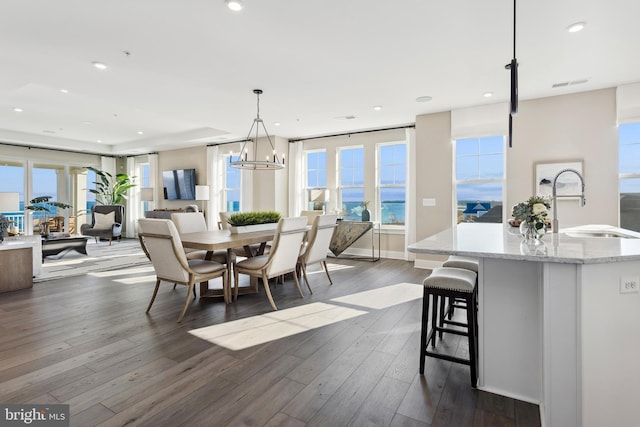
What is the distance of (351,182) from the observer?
681 cm

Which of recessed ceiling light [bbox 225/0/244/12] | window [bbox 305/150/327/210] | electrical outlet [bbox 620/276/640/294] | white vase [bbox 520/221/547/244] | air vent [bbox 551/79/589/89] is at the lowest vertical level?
electrical outlet [bbox 620/276/640/294]

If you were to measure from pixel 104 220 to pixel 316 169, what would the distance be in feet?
18.3

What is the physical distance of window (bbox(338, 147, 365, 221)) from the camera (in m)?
6.71

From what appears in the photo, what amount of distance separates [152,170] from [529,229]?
9.46m

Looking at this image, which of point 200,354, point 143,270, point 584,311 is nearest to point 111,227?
point 143,270

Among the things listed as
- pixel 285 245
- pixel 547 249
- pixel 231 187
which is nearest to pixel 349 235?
pixel 285 245

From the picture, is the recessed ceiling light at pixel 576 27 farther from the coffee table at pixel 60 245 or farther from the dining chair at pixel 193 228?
the coffee table at pixel 60 245

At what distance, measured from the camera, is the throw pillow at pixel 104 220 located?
8172 millimetres

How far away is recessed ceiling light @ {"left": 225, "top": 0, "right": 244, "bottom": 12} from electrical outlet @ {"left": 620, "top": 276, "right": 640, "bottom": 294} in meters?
2.84

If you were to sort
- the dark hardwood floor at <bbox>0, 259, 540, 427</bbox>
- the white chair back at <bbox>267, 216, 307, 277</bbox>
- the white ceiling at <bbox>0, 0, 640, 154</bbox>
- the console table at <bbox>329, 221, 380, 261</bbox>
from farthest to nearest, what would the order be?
the console table at <bbox>329, 221, 380, 261</bbox> → the white chair back at <bbox>267, 216, 307, 277</bbox> → the white ceiling at <bbox>0, 0, 640, 154</bbox> → the dark hardwood floor at <bbox>0, 259, 540, 427</bbox>

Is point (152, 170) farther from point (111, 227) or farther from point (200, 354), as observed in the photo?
point (200, 354)

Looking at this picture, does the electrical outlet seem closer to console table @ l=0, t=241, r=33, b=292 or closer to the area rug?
console table @ l=0, t=241, r=33, b=292

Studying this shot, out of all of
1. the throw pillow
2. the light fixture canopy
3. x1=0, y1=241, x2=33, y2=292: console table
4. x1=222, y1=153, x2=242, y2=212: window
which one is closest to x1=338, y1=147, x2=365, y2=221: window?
x1=222, y1=153, x2=242, y2=212: window

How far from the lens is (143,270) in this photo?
17.1ft
